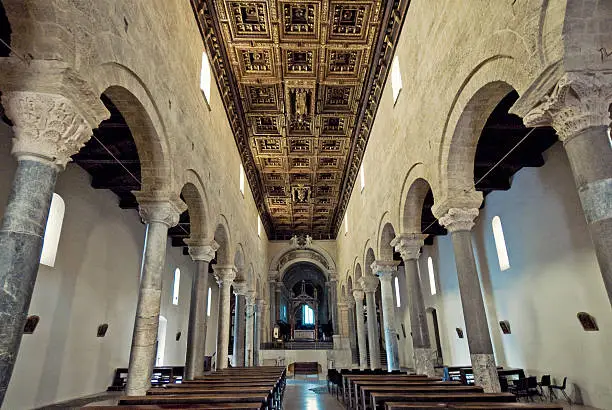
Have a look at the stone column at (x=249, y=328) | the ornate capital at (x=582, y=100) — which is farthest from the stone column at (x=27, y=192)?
the stone column at (x=249, y=328)

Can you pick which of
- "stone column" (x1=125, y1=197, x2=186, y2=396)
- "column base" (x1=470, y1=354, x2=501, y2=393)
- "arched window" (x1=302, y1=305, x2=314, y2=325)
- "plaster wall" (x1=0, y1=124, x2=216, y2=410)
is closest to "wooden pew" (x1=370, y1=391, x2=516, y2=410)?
"column base" (x1=470, y1=354, x2=501, y2=393)

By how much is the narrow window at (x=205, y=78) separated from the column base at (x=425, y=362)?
955 centimetres

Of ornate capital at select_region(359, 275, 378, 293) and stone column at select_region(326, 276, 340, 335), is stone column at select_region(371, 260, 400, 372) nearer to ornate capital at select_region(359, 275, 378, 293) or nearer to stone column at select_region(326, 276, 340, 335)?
ornate capital at select_region(359, 275, 378, 293)

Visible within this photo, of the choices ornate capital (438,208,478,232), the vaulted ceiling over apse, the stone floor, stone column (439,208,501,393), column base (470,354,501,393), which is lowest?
the stone floor

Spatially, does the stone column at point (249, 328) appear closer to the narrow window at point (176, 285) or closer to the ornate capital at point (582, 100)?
the narrow window at point (176, 285)

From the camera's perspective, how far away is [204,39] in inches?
457

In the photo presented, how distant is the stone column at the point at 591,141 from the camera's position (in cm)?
425

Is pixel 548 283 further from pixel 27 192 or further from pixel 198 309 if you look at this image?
pixel 27 192

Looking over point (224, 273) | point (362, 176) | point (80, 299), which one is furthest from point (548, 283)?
point (80, 299)

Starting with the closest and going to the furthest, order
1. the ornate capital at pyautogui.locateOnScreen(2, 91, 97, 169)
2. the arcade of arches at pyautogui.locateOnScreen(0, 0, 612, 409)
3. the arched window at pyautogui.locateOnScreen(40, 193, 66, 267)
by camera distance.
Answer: the ornate capital at pyautogui.locateOnScreen(2, 91, 97, 169), the arcade of arches at pyautogui.locateOnScreen(0, 0, 612, 409), the arched window at pyautogui.locateOnScreen(40, 193, 66, 267)

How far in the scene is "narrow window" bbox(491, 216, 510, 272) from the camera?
13.4 metres

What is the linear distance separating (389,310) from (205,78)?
999 cm

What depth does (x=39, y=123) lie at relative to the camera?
4461 millimetres

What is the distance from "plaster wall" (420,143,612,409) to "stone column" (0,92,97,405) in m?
11.4
